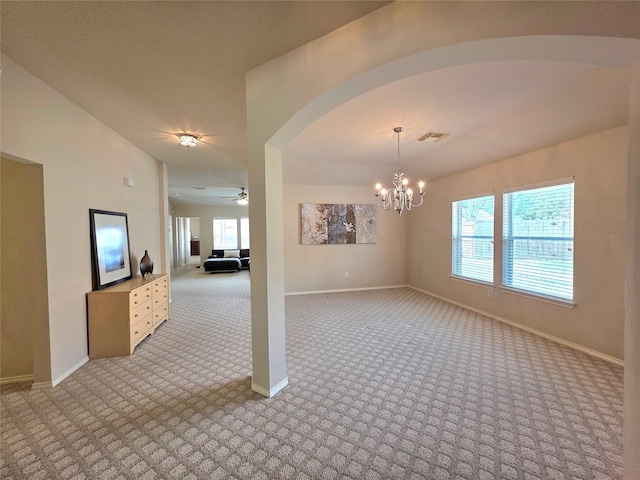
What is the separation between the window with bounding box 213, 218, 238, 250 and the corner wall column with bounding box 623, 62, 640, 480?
11996 mm

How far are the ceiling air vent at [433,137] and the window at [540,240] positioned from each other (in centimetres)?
137

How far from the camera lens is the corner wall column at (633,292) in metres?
1.18

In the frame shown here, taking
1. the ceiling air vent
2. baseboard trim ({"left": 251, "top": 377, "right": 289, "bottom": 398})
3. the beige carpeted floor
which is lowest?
the beige carpeted floor

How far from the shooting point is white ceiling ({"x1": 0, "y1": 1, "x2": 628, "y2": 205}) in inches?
63.9

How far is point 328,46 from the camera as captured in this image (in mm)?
1792

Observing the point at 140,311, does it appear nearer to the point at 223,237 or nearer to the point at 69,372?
the point at 69,372

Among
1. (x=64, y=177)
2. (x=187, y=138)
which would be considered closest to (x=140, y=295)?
(x=64, y=177)

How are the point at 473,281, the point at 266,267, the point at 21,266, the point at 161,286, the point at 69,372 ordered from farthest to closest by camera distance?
the point at 473,281, the point at 161,286, the point at 69,372, the point at 21,266, the point at 266,267

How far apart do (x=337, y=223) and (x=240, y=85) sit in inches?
162

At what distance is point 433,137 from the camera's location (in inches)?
150

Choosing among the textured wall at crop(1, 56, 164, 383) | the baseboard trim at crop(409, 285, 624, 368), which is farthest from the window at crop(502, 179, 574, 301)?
the textured wall at crop(1, 56, 164, 383)

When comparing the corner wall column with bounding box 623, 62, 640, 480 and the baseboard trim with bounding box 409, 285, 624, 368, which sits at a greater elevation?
the corner wall column with bounding box 623, 62, 640, 480

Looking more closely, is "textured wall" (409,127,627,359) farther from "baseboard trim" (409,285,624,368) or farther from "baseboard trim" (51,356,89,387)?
"baseboard trim" (51,356,89,387)

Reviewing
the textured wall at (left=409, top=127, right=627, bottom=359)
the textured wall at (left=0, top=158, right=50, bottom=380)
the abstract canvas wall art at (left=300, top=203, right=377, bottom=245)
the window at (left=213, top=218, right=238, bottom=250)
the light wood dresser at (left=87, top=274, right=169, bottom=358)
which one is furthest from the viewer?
the window at (left=213, top=218, right=238, bottom=250)
